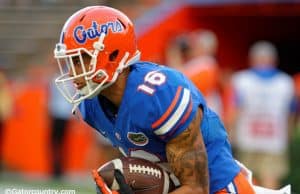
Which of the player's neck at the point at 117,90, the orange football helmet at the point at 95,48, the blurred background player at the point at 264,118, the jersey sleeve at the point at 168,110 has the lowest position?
the blurred background player at the point at 264,118

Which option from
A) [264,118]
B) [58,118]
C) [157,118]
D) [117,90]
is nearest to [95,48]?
[117,90]

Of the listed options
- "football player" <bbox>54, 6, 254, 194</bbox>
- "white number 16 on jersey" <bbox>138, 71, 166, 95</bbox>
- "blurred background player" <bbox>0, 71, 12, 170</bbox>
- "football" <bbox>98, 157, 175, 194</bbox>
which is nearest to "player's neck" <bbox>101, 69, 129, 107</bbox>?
"football player" <bbox>54, 6, 254, 194</bbox>

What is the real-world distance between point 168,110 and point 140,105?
0.13 m

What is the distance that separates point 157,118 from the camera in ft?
13.3

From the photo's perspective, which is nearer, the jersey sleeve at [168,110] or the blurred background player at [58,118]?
the jersey sleeve at [168,110]

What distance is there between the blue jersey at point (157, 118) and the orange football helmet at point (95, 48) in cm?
10

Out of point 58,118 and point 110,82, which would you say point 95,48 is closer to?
point 110,82

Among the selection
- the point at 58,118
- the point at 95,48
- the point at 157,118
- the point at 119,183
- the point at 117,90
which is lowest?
the point at 58,118

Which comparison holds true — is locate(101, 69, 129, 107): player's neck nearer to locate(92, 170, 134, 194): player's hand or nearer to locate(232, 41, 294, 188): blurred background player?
locate(92, 170, 134, 194): player's hand

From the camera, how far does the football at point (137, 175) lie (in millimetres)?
3984

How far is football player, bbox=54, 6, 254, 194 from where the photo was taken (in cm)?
406

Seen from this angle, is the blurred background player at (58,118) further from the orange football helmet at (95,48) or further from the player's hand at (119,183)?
the player's hand at (119,183)

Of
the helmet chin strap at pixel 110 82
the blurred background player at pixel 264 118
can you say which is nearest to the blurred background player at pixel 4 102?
the blurred background player at pixel 264 118

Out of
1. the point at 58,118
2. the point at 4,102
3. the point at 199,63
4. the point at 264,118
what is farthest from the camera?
the point at 4,102
